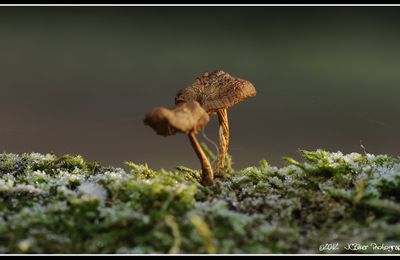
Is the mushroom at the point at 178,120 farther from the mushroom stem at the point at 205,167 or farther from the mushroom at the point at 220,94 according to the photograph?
the mushroom at the point at 220,94

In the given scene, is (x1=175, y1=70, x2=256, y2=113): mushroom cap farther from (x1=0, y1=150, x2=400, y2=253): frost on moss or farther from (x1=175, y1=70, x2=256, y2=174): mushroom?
(x1=0, y1=150, x2=400, y2=253): frost on moss

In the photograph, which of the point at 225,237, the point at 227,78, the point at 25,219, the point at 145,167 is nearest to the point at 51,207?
the point at 25,219

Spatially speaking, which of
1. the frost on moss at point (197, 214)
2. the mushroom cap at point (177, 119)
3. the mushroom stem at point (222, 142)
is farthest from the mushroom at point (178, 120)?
the mushroom stem at point (222, 142)

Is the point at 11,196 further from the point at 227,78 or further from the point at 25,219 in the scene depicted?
the point at 227,78

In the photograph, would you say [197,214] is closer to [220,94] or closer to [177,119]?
[177,119]

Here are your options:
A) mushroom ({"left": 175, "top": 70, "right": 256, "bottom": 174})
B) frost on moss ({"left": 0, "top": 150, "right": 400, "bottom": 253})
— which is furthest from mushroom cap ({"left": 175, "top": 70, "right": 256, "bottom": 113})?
frost on moss ({"left": 0, "top": 150, "right": 400, "bottom": 253})

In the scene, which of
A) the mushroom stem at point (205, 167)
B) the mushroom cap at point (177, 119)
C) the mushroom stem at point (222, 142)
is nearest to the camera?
the mushroom cap at point (177, 119)
